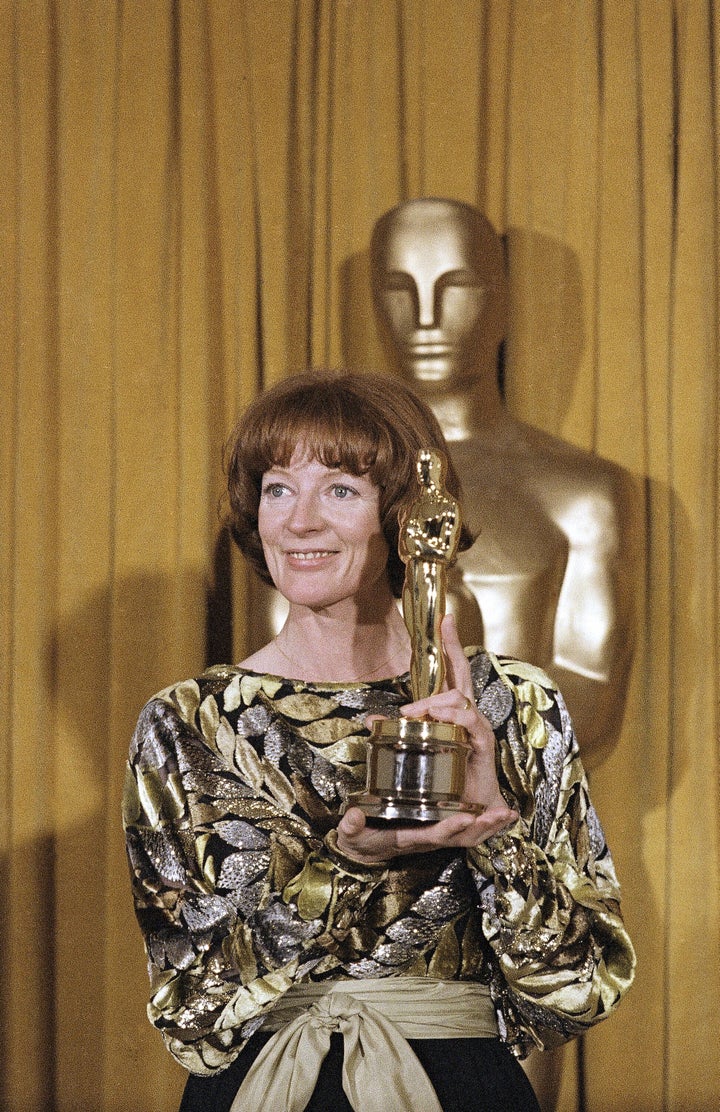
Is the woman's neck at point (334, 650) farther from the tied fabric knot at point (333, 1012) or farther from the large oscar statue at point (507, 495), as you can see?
the large oscar statue at point (507, 495)

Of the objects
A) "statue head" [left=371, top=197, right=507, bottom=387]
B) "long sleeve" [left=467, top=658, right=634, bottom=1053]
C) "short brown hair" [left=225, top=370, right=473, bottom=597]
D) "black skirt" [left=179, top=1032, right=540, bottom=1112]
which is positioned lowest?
"black skirt" [left=179, top=1032, right=540, bottom=1112]

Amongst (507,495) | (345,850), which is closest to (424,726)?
(345,850)

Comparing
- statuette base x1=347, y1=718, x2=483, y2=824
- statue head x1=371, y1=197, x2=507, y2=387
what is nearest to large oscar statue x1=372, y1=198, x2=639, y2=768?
statue head x1=371, y1=197, x2=507, y2=387

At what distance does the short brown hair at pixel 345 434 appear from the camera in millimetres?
1504

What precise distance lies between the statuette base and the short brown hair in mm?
292

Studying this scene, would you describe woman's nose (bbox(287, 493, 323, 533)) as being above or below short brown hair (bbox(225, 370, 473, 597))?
below

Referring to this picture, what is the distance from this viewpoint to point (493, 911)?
134 cm

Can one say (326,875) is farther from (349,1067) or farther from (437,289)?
(437,289)

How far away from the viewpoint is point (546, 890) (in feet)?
4.44

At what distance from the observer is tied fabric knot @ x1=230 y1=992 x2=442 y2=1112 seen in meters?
1.33

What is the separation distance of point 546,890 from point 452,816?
0.56ft

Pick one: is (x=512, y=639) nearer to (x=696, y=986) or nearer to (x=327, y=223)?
(x=696, y=986)

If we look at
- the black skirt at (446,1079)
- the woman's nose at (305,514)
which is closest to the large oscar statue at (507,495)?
the woman's nose at (305,514)

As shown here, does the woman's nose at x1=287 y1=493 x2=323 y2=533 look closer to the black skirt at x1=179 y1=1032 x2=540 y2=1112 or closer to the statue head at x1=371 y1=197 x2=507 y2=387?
the black skirt at x1=179 y1=1032 x2=540 y2=1112
